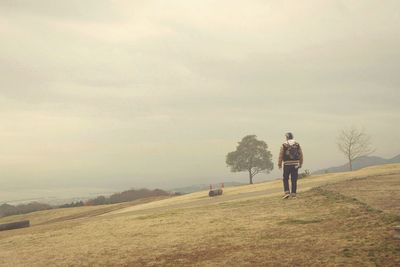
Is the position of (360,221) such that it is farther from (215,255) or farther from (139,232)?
(139,232)

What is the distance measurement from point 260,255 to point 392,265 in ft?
6.96

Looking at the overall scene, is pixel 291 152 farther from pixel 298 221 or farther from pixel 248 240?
pixel 248 240

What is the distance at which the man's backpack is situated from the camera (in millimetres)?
15109

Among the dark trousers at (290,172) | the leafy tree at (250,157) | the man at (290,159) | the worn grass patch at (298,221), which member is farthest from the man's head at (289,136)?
the leafy tree at (250,157)

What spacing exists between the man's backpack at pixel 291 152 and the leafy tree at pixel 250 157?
5957 cm

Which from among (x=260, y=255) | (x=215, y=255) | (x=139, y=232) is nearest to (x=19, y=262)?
(x=139, y=232)

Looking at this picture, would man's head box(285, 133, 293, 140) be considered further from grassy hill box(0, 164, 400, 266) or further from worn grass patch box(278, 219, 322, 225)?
worn grass patch box(278, 219, 322, 225)

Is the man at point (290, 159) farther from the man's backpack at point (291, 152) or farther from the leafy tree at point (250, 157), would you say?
the leafy tree at point (250, 157)

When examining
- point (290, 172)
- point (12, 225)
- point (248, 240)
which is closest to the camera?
point (248, 240)

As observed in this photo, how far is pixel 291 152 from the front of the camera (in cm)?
1511

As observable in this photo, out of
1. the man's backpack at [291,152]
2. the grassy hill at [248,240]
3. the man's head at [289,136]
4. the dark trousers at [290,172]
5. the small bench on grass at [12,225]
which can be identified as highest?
the man's head at [289,136]

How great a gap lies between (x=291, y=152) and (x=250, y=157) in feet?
199

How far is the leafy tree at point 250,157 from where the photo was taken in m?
75.1

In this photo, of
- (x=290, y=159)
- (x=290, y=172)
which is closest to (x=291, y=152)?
(x=290, y=159)
